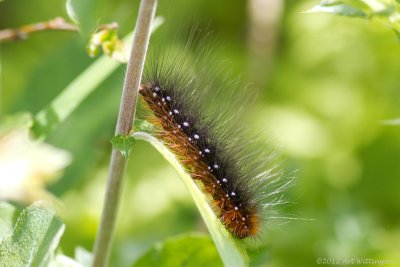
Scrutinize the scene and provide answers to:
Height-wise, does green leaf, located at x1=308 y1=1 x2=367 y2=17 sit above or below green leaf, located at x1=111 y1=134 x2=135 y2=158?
above

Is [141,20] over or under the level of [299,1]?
over

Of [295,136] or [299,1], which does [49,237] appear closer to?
[295,136]

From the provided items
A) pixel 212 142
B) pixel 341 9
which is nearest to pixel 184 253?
pixel 212 142

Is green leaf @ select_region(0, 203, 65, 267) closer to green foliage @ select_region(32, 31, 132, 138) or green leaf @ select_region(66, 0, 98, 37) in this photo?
green leaf @ select_region(66, 0, 98, 37)

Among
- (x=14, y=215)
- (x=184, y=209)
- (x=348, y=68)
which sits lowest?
(x=184, y=209)

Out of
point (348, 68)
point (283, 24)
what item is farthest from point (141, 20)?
point (283, 24)

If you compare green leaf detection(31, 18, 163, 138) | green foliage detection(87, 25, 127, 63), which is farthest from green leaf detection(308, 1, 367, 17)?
green leaf detection(31, 18, 163, 138)
